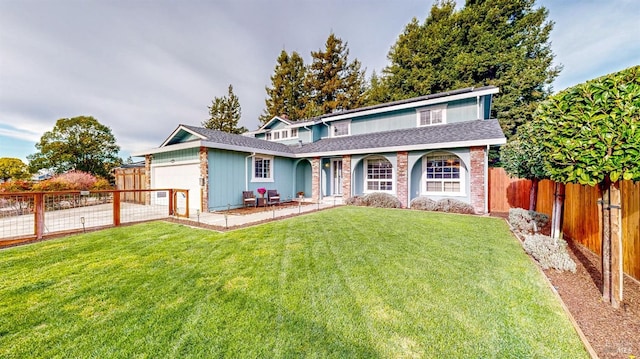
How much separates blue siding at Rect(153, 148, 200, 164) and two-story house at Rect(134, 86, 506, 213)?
5cm

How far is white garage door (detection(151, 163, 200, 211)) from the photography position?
1103 cm

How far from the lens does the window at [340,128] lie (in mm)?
16656

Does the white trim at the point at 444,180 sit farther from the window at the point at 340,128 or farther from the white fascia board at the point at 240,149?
the white fascia board at the point at 240,149

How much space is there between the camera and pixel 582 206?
6.23m

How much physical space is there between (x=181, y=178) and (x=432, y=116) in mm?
13886

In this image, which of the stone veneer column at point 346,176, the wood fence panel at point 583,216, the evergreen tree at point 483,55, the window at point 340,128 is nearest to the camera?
the wood fence panel at point 583,216

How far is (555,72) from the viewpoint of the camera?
780 inches

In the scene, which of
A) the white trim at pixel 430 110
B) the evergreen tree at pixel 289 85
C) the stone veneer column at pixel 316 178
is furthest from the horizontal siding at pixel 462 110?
the evergreen tree at pixel 289 85

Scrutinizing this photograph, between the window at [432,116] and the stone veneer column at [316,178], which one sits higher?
the window at [432,116]

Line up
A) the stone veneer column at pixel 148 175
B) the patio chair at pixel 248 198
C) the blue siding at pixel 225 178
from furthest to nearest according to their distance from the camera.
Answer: the stone veneer column at pixel 148 175 < the patio chair at pixel 248 198 < the blue siding at pixel 225 178

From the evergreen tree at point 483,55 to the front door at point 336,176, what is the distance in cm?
1515

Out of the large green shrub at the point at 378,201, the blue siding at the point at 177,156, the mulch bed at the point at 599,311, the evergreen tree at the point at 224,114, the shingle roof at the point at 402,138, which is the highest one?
the evergreen tree at the point at 224,114

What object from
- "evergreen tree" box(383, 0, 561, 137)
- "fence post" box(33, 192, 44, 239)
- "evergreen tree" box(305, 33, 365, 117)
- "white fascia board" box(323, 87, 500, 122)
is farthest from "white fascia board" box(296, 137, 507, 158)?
"evergreen tree" box(305, 33, 365, 117)

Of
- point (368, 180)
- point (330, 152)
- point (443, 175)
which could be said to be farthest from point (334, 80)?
point (443, 175)
